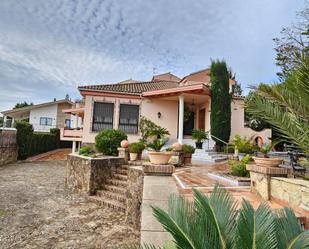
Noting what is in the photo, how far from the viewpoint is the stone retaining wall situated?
341 centimetres

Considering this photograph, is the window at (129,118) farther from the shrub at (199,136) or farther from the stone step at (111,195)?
the stone step at (111,195)

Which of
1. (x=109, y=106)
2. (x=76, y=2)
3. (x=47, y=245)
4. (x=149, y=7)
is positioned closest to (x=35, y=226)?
(x=47, y=245)

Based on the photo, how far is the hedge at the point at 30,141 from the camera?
18.1m

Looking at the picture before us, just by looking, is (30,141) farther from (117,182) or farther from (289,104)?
(289,104)

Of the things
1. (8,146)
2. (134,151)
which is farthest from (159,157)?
(8,146)

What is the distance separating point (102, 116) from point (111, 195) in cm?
814

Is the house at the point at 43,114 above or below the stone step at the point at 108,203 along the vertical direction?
above

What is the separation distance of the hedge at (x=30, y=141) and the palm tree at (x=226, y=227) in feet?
64.5

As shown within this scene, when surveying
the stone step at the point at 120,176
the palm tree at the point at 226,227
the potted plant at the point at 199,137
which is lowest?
the stone step at the point at 120,176

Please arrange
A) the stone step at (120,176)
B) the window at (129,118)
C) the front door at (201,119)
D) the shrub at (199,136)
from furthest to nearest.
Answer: the front door at (201,119)
the window at (129,118)
the shrub at (199,136)
the stone step at (120,176)

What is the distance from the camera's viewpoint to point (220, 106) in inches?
567

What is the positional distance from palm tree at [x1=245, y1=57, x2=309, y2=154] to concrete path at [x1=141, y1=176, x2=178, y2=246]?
189 cm

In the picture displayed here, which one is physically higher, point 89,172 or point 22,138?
point 22,138

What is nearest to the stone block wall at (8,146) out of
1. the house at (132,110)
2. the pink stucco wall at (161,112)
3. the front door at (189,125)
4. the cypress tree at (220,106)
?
the house at (132,110)
